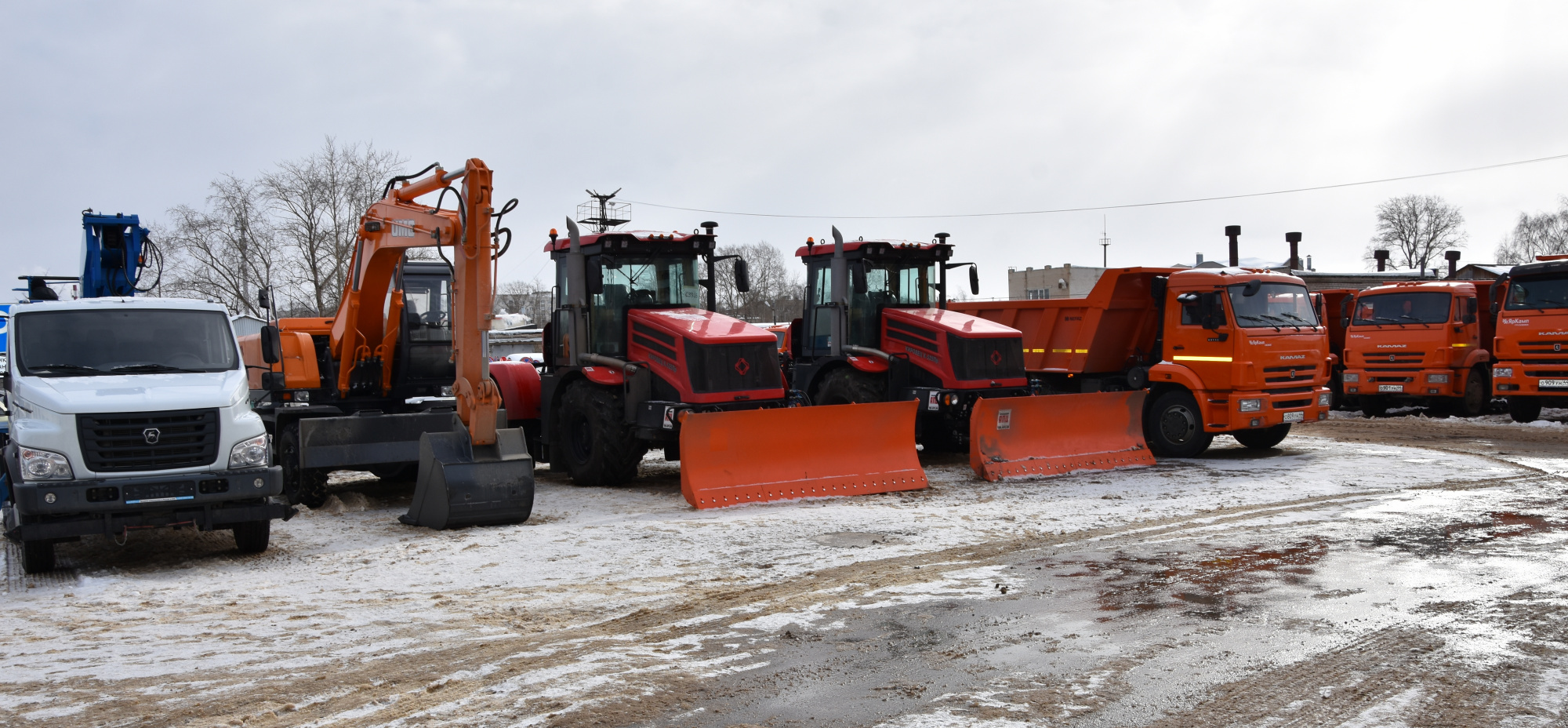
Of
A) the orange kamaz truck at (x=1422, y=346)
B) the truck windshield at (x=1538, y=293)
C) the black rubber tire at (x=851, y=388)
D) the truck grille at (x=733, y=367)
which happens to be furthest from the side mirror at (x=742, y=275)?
the truck windshield at (x=1538, y=293)

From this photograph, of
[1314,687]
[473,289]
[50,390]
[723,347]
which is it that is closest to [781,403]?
[723,347]

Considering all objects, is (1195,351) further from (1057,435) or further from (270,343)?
(270,343)

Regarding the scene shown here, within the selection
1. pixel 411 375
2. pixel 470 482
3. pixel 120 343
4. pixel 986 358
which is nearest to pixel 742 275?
pixel 986 358

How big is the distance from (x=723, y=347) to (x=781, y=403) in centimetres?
102

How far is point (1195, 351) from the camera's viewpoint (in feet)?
47.9

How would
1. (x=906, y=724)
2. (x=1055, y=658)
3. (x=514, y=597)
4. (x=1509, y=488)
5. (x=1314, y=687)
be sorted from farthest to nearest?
(x=1509, y=488), (x=514, y=597), (x=1055, y=658), (x=1314, y=687), (x=906, y=724)

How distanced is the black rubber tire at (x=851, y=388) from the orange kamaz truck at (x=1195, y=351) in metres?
2.43

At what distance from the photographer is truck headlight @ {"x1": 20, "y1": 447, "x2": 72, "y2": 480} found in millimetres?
7848

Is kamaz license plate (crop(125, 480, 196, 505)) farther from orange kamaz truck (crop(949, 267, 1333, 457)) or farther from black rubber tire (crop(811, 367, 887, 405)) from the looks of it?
orange kamaz truck (crop(949, 267, 1333, 457))

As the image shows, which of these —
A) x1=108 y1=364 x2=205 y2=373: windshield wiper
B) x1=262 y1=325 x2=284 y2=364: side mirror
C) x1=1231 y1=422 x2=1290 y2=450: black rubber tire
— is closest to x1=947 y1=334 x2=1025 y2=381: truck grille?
x1=1231 y1=422 x2=1290 y2=450: black rubber tire

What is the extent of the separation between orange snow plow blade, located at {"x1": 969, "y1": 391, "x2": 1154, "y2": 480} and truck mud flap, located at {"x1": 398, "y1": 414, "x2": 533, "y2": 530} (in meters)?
5.15

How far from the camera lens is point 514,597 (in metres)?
7.25

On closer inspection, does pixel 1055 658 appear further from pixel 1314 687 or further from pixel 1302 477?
pixel 1302 477

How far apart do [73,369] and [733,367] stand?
5.95 m
